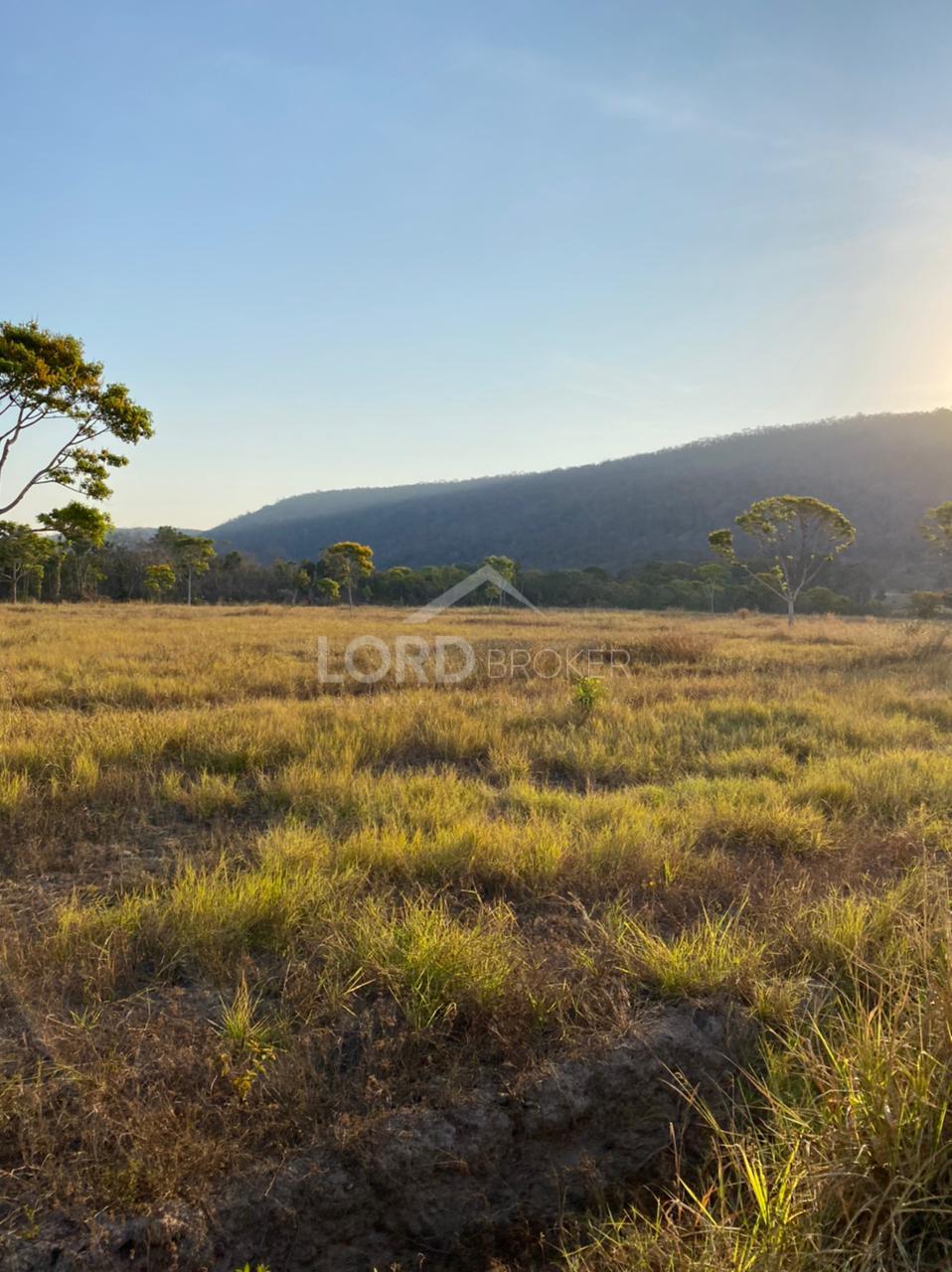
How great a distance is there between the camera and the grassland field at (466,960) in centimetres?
189

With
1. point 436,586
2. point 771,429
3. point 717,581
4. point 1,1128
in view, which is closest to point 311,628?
point 1,1128

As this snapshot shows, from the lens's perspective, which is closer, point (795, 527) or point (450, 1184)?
point (450, 1184)

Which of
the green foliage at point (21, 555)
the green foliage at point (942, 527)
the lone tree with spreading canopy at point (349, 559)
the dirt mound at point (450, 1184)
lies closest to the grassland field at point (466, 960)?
the dirt mound at point (450, 1184)

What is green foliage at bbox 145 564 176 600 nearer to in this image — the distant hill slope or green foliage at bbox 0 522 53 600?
green foliage at bbox 0 522 53 600

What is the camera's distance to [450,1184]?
213 centimetres

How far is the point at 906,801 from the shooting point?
530 centimetres

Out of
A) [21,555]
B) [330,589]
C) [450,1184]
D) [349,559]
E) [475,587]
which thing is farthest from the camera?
[475,587]

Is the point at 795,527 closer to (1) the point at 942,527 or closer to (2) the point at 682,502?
(1) the point at 942,527

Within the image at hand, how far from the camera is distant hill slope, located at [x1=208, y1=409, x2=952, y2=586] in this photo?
4033 inches

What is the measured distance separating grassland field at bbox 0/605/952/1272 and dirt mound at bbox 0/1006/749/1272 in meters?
0.03

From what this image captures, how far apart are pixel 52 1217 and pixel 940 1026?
2.67 meters

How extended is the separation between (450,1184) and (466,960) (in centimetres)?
76

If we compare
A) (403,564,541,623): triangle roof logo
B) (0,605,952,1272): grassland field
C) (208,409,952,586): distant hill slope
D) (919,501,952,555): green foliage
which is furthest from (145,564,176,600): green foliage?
(208,409,952,586): distant hill slope

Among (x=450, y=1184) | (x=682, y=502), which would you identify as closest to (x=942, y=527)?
(x=450, y=1184)
